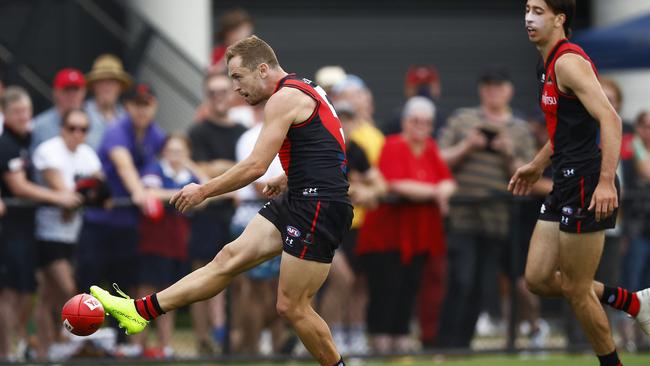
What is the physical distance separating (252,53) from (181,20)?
8492 millimetres

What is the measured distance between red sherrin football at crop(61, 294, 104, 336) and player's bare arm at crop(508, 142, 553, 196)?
283cm

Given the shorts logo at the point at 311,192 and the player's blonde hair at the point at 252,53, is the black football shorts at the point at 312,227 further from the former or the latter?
the player's blonde hair at the point at 252,53

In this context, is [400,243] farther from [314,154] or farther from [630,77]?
[630,77]

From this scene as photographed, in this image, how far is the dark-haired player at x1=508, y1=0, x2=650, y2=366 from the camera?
8008 mm

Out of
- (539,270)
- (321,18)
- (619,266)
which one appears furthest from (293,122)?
(321,18)

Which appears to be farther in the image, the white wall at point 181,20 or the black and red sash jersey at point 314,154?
the white wall at point 181,20

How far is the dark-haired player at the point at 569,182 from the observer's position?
8.01m

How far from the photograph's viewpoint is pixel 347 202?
8.16 metres

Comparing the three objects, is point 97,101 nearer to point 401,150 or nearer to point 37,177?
point 37,177

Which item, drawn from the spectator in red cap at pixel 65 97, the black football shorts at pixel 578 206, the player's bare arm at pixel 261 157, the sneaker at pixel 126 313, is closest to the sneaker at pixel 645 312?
the black football shorts at pixel 578 206

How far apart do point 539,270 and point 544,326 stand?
12.3 ft

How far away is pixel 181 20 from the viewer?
1634 centimetres

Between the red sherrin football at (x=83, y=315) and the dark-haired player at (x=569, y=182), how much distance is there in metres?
→ 2.73

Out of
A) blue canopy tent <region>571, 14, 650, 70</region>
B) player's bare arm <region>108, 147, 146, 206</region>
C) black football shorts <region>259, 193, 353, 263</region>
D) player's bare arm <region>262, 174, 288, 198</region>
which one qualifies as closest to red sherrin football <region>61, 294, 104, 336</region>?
black football shorts <region>259, 193, 353, 263</region>
